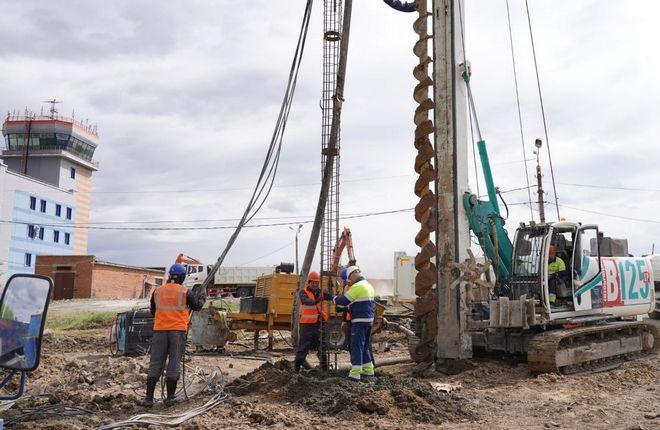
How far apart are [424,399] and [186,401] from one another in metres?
3.13

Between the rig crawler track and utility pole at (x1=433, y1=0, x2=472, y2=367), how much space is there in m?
1.25

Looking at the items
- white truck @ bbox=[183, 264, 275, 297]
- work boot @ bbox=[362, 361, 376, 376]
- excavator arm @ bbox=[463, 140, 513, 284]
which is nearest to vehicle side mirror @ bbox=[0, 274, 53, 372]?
work boot @ bbox=[362, 361, 376, 376]

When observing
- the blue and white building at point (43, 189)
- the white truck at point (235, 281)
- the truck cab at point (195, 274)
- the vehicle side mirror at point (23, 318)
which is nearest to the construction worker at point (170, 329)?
the vehicle side mirror at point (23, 318)

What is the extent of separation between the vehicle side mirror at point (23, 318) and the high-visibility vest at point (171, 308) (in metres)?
4.48

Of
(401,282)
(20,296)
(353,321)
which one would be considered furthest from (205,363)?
(401,282)

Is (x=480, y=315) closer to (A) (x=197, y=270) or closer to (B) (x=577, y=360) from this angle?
(B) (x=577, y=360)

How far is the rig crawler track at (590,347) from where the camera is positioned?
34.5ft

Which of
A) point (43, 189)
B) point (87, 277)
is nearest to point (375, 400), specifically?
point (87, 277)

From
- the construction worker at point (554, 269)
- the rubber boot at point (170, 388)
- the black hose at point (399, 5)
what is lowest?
the rubber boot at point (170, 388)

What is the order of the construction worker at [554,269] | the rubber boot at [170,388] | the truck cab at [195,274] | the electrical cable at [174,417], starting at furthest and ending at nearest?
the truck cab at [195,274] < the construction worker at [554,269] < the rubber boot at [170,388] < the electrical cable at [174,417]

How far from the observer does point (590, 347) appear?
1147 cm

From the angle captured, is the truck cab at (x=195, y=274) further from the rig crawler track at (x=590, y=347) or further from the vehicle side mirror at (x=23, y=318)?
the vehicle side mirror at (x=23, y=318)

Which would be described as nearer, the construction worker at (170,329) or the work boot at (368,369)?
the construction worker at (170,329)

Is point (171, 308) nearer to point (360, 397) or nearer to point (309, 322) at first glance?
point (360, 397)
